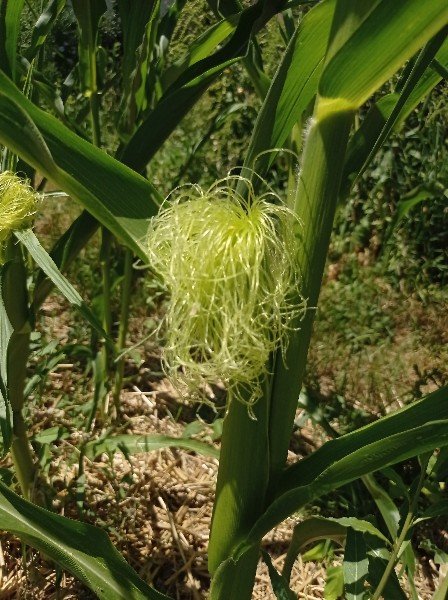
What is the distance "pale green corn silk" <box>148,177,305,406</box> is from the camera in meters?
0.52

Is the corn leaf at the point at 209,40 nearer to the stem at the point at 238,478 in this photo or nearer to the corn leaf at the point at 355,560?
the stem at the point at 238,478

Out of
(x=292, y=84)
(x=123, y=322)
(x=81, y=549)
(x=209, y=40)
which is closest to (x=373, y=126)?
(x=292, y=84)

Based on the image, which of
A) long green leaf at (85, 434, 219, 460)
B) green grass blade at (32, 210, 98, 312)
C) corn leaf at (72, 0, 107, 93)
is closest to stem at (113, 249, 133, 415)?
long green leaf at (85, 434, 219, 460)

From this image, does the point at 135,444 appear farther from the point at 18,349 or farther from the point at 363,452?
the point at 363,452

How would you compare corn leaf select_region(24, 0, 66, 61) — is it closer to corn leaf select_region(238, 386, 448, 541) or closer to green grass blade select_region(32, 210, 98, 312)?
green grass blade select_region(32, 210, 98, 312)

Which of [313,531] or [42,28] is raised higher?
[42,28]

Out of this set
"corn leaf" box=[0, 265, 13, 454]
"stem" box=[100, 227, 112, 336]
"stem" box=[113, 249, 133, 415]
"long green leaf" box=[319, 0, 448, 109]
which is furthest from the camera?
"stem" box=[113, 249, 133, 415]

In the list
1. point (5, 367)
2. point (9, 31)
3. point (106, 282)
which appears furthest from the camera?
point (106, 282)

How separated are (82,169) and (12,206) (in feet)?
0.69

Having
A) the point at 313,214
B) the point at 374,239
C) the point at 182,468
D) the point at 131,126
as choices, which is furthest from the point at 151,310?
the point at 313,214

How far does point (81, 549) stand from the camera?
0.71 metres

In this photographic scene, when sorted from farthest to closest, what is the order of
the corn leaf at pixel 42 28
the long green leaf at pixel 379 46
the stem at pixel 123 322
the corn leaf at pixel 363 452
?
the stem at pixel 123 322 < the corn leaf at pixel 42 28 < the corn leaf at pixel 363 452 < the long green leaf at pixel 379 46

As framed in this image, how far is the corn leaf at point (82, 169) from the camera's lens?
51cm

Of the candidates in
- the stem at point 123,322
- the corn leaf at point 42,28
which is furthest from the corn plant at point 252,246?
the stem at point 123,322
